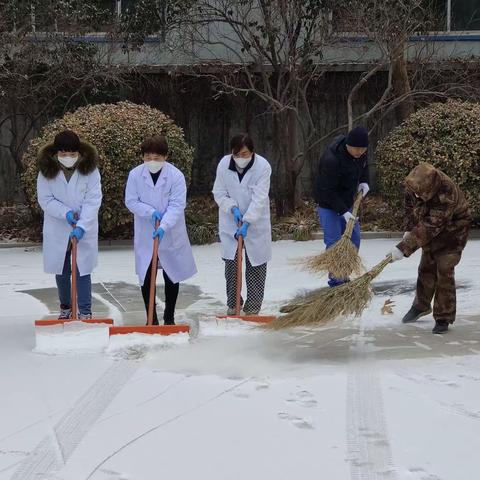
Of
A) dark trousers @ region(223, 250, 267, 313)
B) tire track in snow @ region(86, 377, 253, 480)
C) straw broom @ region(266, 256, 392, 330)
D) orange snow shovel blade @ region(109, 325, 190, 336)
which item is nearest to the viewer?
tire track in snow @ region(86, 377, 253, 480)

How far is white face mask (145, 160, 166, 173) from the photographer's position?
5.84 metres

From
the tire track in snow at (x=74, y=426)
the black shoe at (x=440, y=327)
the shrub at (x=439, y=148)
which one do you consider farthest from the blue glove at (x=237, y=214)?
the shrub at (x=439, y=148)

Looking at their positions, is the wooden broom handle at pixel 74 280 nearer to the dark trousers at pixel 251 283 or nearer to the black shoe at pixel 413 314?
Answer: the dark trousers at pixel 251 283

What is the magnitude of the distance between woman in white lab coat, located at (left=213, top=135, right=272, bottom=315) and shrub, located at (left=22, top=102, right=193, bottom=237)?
4017 millimetres

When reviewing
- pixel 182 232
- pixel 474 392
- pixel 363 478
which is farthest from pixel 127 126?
pixel 363 478

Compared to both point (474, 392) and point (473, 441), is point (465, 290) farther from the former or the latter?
point (473, 441)

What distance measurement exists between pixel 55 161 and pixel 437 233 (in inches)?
111

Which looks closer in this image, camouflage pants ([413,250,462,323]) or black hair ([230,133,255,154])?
camouflage pants ([413,250,462,323])

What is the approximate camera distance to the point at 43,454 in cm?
373

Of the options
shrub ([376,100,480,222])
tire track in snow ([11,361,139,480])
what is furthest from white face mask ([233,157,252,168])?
shrub ([376,100,480,222])

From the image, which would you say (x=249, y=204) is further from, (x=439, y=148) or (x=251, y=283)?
(x=439, y=148)

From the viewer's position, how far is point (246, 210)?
6.20 m

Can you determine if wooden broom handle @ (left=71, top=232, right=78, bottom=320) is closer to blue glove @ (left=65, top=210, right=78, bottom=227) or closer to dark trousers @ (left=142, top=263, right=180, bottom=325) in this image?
blue glove @ (left=65, top=210, right=78, bottom=227)

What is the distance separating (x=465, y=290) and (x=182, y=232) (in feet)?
9.40
